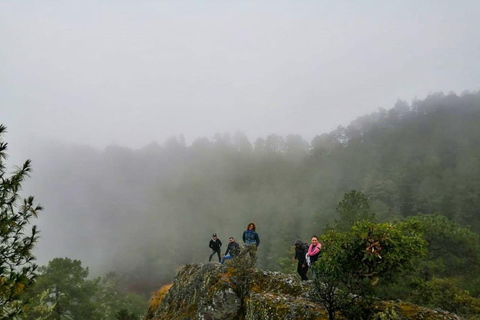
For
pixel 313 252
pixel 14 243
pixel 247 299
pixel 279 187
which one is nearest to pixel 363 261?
pixel 313 252

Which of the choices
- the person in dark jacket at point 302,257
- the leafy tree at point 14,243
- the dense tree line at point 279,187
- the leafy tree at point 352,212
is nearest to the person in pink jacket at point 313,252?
the person in dark jacket at point 302,257

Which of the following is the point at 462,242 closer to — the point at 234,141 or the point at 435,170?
the point at 435,170

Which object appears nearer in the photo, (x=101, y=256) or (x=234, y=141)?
(x=101, y=256)

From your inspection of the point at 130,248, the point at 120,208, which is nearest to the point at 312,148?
the point at 130,248

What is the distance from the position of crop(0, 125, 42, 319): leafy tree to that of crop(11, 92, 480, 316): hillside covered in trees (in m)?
33.5

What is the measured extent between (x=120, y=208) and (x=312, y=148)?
122 meters

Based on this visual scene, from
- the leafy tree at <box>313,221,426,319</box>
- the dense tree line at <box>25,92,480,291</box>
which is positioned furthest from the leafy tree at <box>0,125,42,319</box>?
the dense tree line at <box>25,92,480,291</box>

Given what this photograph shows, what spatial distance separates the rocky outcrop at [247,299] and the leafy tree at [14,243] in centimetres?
553

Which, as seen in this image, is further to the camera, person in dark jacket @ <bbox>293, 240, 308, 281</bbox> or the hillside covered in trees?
the hillside covered in trees

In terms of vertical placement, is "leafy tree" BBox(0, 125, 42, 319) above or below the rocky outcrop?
above

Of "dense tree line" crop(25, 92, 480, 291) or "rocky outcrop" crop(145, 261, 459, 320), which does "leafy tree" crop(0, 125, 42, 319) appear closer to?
"rocky outcrop" crop(145, 261, 459, 320)

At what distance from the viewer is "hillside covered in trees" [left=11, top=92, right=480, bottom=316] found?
76562mm

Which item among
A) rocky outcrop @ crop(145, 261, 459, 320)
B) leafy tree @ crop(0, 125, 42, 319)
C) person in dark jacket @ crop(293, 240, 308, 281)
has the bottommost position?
rocky outcrop @ crop(145, 261, 459, 320)

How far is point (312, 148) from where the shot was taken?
135500mm
